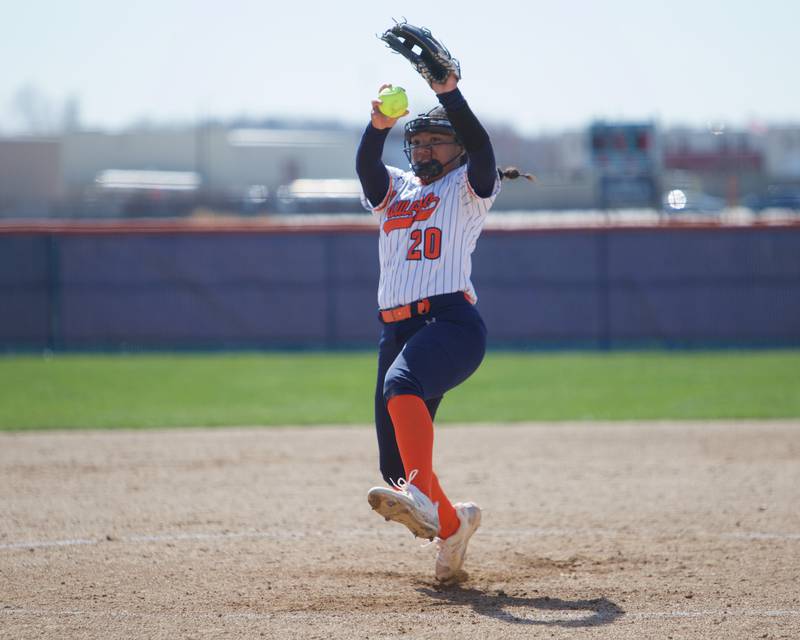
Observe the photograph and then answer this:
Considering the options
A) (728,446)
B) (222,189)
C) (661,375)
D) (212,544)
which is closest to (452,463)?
(728,446)

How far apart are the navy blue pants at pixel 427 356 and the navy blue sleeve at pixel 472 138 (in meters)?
0.52

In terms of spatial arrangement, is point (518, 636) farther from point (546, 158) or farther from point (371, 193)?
point (546, 158)

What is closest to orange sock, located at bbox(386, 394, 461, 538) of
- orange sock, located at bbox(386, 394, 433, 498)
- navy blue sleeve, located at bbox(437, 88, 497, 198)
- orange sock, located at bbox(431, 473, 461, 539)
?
orange sock, located at bbox(386, 394, 433, 498)

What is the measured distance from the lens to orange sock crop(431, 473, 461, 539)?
4.44 metres

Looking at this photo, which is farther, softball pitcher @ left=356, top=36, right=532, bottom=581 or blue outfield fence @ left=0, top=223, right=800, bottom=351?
blue outfield fence @ left=0, top=223, right=800, bottom=351

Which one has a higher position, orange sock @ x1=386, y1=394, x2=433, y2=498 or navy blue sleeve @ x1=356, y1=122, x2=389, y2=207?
navy blue sleeve @ x1=356, y1=122, x2=389, y2=207

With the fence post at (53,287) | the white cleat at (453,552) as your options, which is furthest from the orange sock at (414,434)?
the fence post at (53,287)

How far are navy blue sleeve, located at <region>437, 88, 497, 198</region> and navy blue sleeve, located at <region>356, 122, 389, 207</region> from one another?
0.41 m

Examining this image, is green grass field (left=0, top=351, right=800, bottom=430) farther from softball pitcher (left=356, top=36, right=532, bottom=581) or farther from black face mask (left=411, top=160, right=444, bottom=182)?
black face mask (left=411, top=160, right=444, bottom=182)

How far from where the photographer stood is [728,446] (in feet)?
27.7

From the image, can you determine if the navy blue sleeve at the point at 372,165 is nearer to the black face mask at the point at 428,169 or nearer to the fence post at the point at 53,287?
the black face mask at the point at 428,169

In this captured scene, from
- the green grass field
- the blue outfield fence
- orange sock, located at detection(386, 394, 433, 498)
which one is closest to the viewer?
orange sock, located at detection(386, 394, 433, 498)

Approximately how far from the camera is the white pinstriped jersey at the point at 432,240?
4359 mm

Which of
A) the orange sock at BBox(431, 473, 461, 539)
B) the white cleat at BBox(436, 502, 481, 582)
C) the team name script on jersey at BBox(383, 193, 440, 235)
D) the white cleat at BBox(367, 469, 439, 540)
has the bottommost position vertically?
the white cleat at BBox(436, 502, 481, 582)
